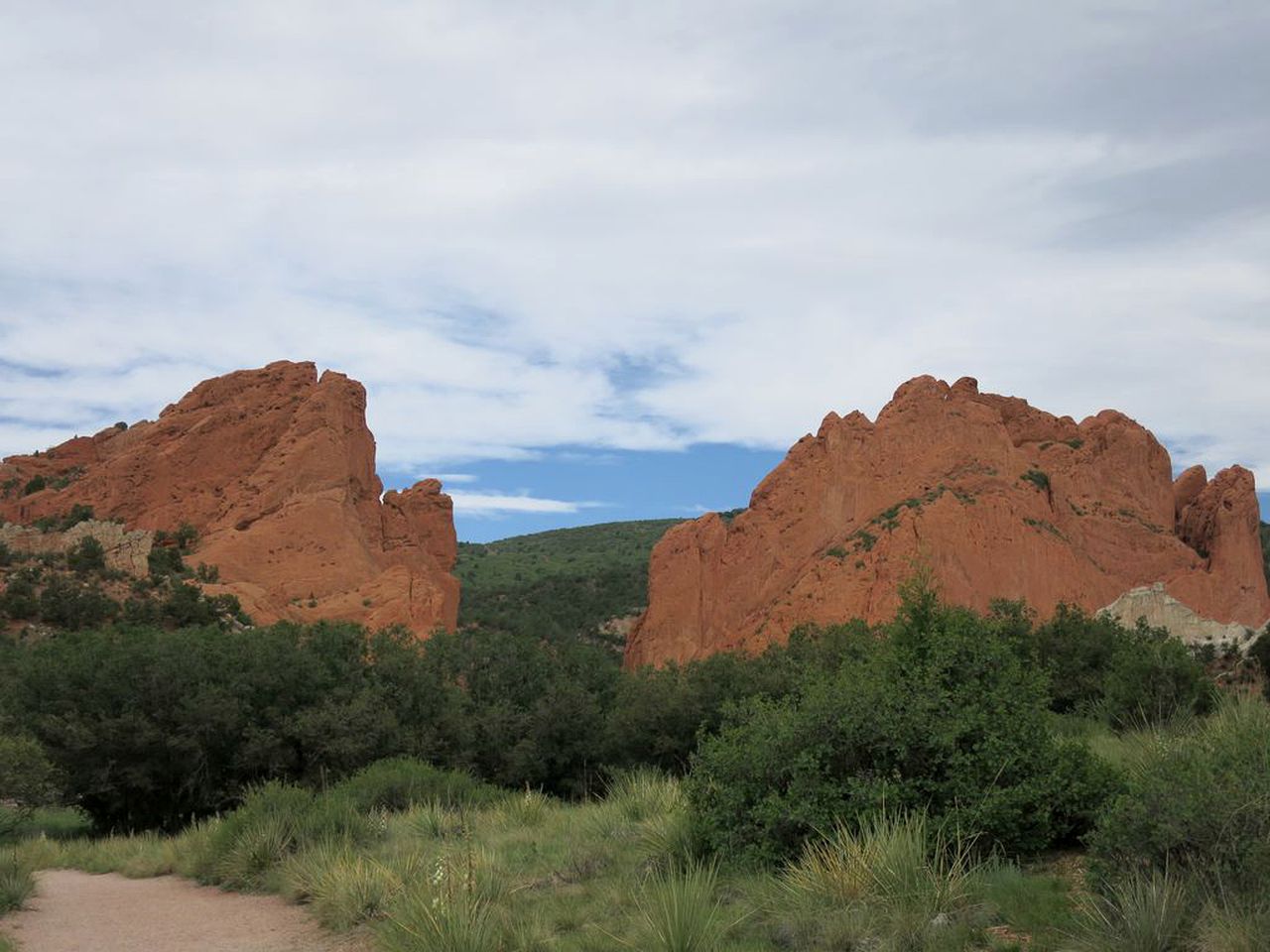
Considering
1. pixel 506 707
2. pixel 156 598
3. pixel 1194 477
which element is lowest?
pixel 506 707

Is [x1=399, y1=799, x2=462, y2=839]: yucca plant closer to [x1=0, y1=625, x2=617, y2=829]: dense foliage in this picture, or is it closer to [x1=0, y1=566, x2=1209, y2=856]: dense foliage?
[x1=0, y1=566, x2=1209, y2=856]: dense foliage

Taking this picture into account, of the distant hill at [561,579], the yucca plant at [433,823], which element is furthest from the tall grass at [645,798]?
the distant hill at [561,579]

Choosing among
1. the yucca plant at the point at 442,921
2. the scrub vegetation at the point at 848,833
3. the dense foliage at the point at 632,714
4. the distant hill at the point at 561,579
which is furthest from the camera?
the distant hill at the point at 561,579

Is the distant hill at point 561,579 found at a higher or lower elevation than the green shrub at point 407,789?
higher

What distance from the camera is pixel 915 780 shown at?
1015 centimetres

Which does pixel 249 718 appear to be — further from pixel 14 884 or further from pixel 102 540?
pixel 102 540

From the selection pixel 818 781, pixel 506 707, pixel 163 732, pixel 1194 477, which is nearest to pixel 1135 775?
pixel 818 781

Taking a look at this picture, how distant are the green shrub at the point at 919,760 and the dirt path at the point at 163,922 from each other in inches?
164

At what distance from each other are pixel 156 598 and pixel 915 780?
43884 mm

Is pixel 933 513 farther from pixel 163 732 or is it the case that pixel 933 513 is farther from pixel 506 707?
pixel 163 732

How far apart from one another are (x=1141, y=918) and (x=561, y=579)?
77.0m

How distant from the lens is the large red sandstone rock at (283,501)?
5003 centimetres

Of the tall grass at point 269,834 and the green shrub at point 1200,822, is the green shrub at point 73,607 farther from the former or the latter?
the green shrub at point 1200,822

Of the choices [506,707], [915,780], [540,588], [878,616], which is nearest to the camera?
[915,780]
